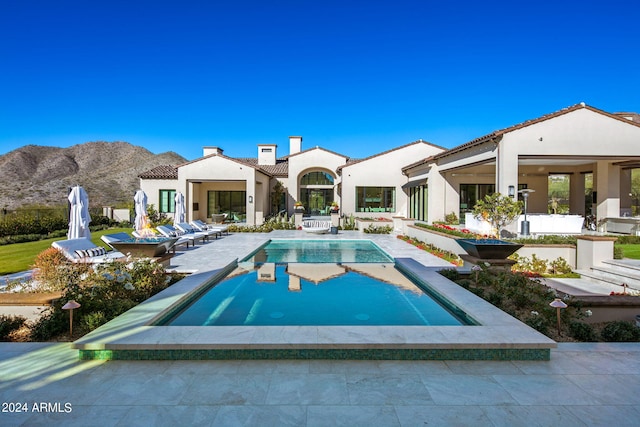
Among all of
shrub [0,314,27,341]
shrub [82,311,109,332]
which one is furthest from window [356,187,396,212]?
shrub [0,314,27,341]

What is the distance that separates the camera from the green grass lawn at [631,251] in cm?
1199

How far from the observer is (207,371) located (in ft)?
13.9

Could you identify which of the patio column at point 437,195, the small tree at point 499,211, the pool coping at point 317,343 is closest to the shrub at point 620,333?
the pool coping at point 317,343

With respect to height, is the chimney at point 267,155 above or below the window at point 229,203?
above

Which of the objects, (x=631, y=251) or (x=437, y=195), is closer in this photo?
(x=631, y=251)

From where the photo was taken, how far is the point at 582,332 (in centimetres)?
553

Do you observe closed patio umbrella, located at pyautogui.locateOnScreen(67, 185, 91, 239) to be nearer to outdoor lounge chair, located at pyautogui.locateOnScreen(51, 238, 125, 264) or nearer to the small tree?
outdoor lounge chair, located at pyautogui.locateOnScreen(51, 238, 125, 264)

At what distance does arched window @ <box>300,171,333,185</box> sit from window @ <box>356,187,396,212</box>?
22.9 ft

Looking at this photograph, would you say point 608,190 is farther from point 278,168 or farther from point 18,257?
point 18,257

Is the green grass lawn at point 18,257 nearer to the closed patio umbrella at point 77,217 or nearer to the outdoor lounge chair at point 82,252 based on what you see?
the outdoor lounge chair at point 82,252

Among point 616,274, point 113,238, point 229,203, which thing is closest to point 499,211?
point 616,274

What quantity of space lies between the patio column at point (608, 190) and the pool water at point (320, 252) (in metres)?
11.8

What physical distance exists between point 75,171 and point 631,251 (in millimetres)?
85609

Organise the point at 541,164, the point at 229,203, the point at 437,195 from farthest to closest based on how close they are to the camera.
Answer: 1. the point at 229,203
2. the point at 437,195
3. the point at 541,164
